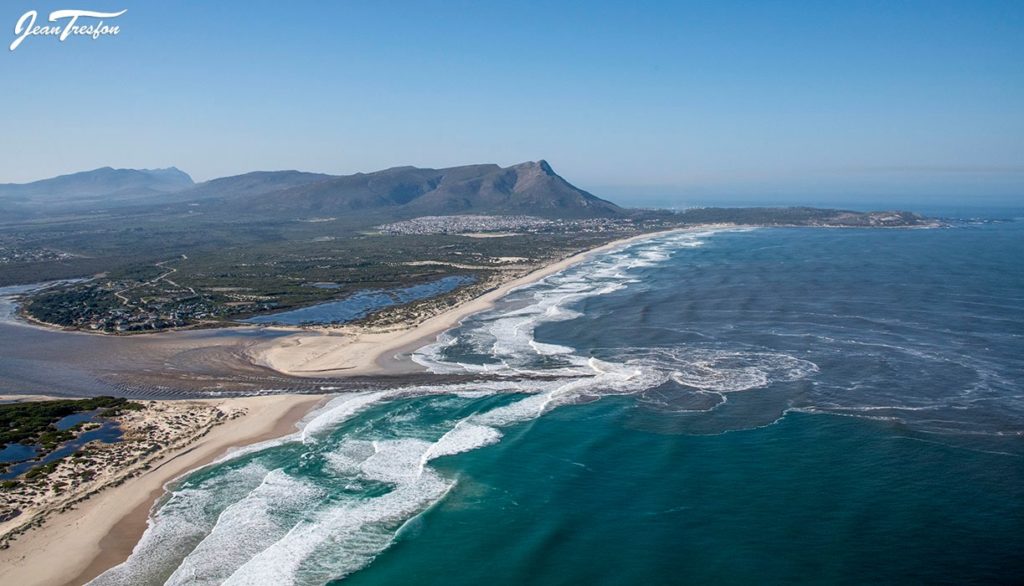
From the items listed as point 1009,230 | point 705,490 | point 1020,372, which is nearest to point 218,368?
point 705,490

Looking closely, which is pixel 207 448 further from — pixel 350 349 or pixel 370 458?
pixel 350 349

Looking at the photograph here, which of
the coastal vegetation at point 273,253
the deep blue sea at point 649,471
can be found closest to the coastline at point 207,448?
the deep blue sea at point 649,471

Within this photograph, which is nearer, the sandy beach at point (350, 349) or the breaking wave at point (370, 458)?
the breaking wave at point (370, 458)

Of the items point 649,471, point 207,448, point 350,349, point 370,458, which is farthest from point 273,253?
point 649,471

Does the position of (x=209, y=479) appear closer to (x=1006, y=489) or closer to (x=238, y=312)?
(x=1006, y=489)

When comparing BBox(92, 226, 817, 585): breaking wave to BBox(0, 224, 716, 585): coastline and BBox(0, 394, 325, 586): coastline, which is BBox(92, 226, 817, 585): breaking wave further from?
BBox(0, 224, 716, 585): coastline

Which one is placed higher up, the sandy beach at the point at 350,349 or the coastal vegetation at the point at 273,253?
the coastal vegetation at the point at 273,253

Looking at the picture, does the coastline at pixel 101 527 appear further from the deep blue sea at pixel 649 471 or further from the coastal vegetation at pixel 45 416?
the coastal vegetation at pixel 45 416
